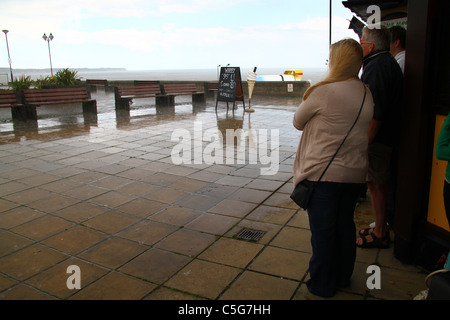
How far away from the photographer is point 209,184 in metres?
5.02

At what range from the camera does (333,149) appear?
2412 millimetres

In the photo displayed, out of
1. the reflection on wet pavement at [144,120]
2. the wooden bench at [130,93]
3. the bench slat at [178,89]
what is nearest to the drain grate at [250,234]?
the reflection on wet pavement at [144,120]

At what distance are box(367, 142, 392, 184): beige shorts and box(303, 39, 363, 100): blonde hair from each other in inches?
39.4

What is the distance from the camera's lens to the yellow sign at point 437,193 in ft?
9.05

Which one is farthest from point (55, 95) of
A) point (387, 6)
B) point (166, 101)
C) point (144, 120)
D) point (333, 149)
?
point (333, 149)

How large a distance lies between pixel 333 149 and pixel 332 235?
0.59m

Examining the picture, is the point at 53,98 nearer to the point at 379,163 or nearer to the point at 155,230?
the point at 155,230

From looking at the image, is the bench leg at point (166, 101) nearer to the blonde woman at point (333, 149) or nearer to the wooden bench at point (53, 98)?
the wooden bench at point (53, 98)

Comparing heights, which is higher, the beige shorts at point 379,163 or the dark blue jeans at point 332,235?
the beige shorts at point 379,163

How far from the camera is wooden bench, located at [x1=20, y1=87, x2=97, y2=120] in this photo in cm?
1007

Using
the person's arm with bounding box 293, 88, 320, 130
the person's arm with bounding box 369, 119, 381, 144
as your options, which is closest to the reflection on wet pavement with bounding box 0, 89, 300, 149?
the person's arm with bounding box 369, 119, 381, 144

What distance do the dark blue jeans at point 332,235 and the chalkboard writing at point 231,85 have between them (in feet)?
31.2

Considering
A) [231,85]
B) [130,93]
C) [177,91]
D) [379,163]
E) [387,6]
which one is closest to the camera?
[379,163]
